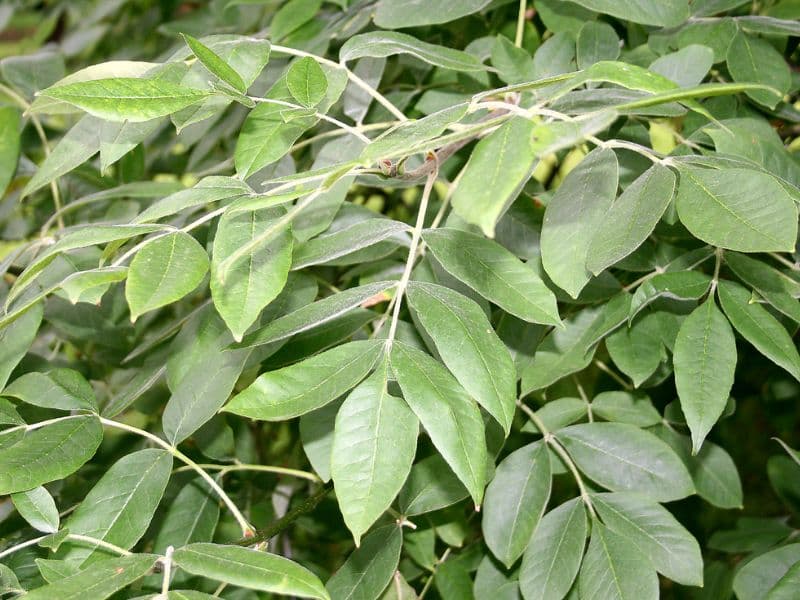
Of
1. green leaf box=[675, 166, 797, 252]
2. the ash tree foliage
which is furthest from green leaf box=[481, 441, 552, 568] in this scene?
green leaf box=[675, 166, 797, 252]

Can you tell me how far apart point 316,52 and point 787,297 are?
1.52ft

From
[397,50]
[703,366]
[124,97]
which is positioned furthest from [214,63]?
[703,366]

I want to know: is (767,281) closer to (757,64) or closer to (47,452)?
(757,64)

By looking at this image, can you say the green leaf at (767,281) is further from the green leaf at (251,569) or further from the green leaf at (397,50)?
the green leaf at (251,569)

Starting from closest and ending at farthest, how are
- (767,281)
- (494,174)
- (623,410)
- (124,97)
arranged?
1. (494,174)
2. (124,97)
3. (767,281)
4. (623,410)

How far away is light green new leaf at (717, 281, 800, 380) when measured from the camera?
1.77ft

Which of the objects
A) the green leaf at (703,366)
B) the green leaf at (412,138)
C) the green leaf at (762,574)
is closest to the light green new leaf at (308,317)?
the green leaf at (412,138)

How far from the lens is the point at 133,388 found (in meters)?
0.64

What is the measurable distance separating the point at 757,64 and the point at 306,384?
50 centimetres

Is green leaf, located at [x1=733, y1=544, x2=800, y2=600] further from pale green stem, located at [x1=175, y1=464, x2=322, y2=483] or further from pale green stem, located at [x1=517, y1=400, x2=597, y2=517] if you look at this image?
pale green stem, located at [x1=175, y1=464, x2=322, y2=483]

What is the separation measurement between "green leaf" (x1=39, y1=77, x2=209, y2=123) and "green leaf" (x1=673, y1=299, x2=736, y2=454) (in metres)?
Result: 0.36

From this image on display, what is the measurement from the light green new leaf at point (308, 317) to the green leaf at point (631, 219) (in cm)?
14

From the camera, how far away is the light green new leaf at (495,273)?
1.65ft

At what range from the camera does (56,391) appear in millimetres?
584
